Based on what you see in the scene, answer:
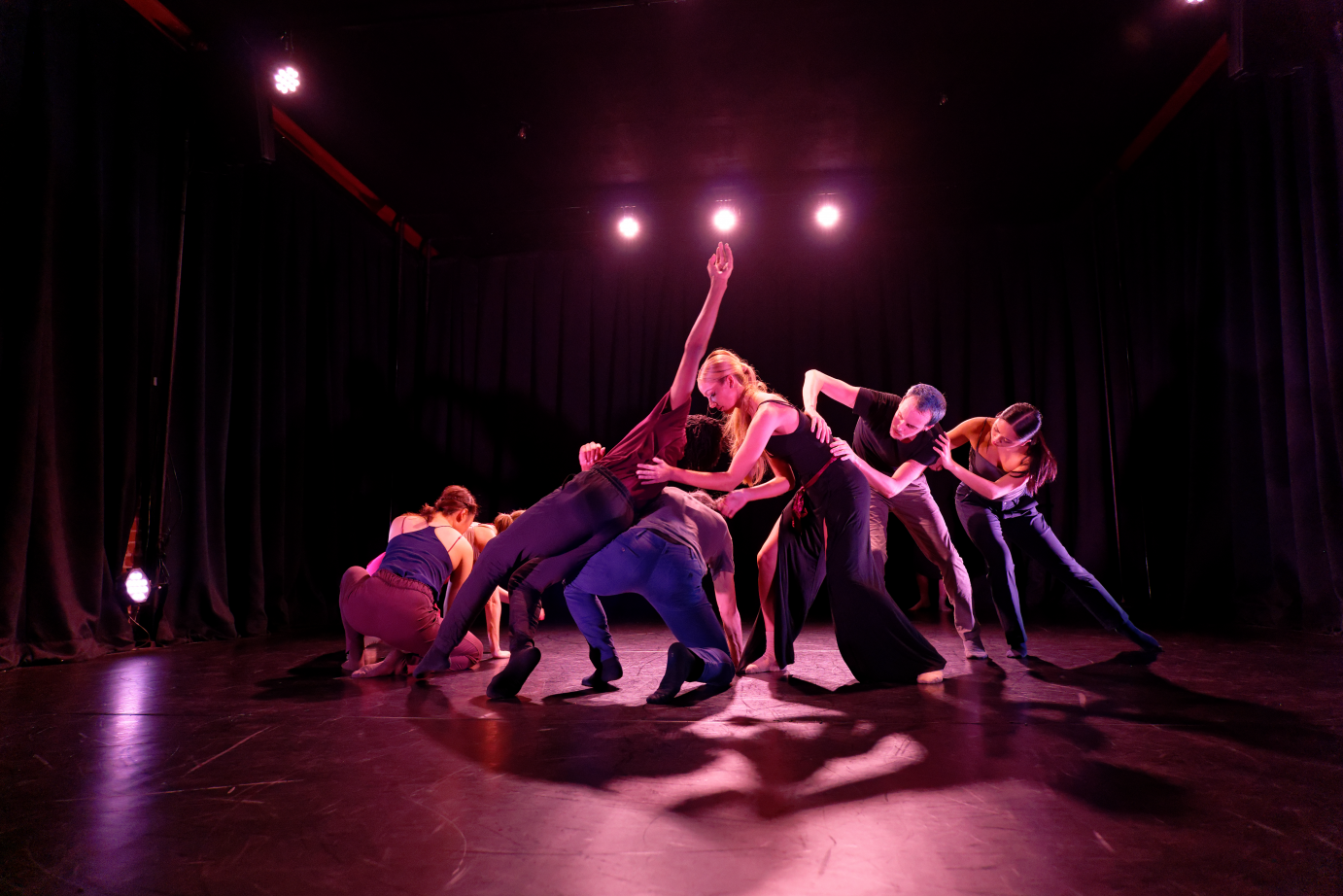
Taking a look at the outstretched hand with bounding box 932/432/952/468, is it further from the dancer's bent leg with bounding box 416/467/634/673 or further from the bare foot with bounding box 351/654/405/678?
the bare foot with bounding box 351/654/405/678

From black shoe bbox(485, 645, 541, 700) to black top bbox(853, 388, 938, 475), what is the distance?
1901 millimetres

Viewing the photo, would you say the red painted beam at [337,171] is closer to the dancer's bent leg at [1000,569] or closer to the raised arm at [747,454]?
the raised arm at [747,454]

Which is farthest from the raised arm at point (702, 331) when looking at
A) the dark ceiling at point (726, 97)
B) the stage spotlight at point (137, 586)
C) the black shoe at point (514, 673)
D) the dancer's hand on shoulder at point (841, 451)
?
the stage spotlight at point (137, 586)

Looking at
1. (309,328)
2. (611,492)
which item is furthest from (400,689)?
(309,328)

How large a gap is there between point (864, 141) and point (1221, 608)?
166 inches

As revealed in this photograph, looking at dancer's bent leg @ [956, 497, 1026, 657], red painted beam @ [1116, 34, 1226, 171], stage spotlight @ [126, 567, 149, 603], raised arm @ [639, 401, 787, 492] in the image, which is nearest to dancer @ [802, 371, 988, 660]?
dancer's bent leg @ [956, 497, 1026, 657]

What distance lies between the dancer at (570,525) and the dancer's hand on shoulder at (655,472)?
0.04 meters

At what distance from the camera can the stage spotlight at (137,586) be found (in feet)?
13.8

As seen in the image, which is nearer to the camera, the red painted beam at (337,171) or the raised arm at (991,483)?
the raised arm at (991,483)

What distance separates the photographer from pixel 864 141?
18.8ft

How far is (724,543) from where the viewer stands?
3.35 metres

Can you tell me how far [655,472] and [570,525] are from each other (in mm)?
369

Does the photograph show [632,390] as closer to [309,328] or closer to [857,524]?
[309,328]

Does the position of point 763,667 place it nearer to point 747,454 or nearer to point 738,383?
point 747,454
